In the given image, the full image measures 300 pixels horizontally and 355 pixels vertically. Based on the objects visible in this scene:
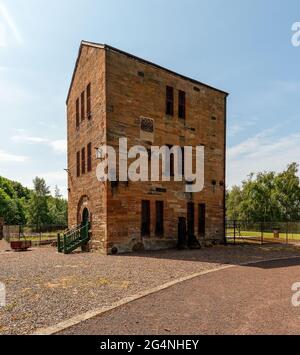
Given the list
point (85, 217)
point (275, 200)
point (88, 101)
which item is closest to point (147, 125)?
point (88, 101)

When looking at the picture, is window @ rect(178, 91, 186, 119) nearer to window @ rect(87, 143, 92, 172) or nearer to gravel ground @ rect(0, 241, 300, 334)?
window @ rect(87, 143, 92, 172)

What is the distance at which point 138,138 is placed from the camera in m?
17.6

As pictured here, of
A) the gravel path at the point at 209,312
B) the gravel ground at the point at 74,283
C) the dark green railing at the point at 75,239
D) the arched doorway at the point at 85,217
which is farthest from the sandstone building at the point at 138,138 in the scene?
the gravel path at the point at 209,312

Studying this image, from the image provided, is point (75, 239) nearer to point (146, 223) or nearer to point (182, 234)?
point (146, 223)

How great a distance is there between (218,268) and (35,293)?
6.56 metres

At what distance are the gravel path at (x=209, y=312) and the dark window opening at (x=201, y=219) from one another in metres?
11.3

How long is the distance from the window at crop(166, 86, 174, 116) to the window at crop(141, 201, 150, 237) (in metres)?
6.24

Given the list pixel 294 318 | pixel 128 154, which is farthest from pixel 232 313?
pixel 128 154

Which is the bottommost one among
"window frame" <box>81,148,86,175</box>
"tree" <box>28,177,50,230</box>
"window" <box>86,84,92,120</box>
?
"tree" <box>28,177,50,230</box>

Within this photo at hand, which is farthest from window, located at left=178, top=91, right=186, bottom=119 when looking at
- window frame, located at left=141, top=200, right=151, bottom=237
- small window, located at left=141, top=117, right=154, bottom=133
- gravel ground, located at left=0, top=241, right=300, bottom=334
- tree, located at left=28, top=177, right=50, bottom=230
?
tree, located at left=28, top=177, right=50, bottom=230

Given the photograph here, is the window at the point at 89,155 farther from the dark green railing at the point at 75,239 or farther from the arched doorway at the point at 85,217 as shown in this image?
the dark green railing at the point at 75,239

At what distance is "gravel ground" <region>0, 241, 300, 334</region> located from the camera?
593 centimetres
